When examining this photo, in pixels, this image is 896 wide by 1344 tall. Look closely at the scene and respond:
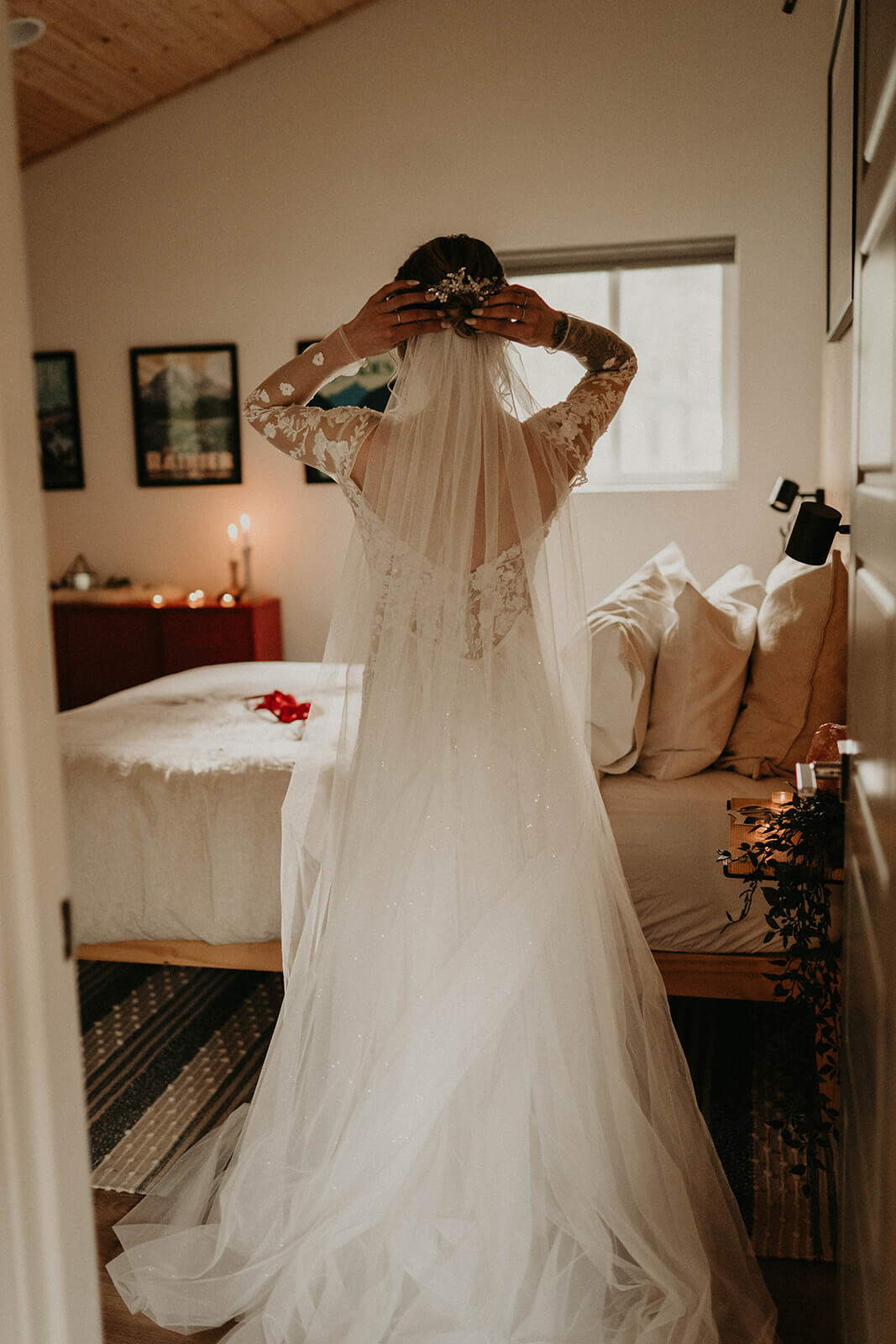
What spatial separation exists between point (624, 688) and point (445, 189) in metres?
3.21

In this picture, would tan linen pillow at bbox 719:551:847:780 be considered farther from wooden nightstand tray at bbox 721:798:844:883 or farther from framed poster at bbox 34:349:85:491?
framed poster at bbox 34:349:85:491

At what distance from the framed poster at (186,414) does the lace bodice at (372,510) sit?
11.9 feet

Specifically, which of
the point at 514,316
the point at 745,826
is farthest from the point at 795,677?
the point at 514,316

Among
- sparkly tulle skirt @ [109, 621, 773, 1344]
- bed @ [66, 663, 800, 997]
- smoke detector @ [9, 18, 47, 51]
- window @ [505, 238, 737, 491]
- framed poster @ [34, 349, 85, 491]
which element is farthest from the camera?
framed poster @ [34, 349, 85, 491]

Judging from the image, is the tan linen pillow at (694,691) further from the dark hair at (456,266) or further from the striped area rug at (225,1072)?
the dark hair at (456,266)

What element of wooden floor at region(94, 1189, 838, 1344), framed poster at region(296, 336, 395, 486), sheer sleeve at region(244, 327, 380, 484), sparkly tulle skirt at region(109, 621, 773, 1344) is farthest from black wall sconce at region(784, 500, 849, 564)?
framed poster at region(296, 336, 395, 486)

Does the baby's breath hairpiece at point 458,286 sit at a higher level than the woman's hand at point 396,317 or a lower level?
higher

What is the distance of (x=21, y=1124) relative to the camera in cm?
86

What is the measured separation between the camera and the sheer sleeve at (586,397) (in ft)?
5.86

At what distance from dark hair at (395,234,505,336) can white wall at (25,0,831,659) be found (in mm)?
3213

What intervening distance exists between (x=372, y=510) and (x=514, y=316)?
0.39 meters

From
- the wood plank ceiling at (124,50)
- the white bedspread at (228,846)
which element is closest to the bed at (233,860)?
the white bedspread at (228,846)

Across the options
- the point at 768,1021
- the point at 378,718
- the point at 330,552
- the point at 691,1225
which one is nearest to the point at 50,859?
the point at 378,718

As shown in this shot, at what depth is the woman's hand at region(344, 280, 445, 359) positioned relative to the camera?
1.75 m
